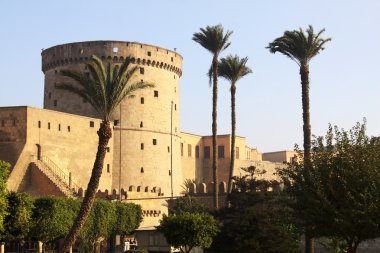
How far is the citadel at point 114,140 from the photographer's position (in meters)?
45.8

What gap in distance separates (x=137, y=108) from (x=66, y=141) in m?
9.82

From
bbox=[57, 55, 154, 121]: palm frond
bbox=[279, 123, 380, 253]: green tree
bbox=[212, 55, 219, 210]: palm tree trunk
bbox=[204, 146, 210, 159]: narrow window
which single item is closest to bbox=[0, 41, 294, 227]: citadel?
bbox=[204, 146, 210, 159]: narrow window

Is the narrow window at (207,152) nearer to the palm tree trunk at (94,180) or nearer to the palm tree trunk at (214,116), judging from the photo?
the palm tree trunk at (214,116)

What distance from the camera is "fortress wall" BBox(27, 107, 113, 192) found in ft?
153

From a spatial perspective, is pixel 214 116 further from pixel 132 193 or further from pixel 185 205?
pixel 132 193

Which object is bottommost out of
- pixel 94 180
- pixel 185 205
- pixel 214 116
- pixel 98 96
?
pixel 185 205

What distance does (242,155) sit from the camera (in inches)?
2987

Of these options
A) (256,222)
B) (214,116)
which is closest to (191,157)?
(214,116)

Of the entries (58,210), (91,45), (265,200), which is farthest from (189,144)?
(265,200)

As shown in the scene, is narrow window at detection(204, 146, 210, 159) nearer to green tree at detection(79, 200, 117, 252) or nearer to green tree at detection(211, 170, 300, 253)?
green tree at detection(79, 200, 117, 252)

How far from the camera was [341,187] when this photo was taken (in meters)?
23.2

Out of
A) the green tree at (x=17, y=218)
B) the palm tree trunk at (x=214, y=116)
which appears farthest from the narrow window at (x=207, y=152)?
the green tree at (x=17, y=218)

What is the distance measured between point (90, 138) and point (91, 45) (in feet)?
29.6

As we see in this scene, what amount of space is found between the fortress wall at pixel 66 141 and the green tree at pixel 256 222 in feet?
65.8
